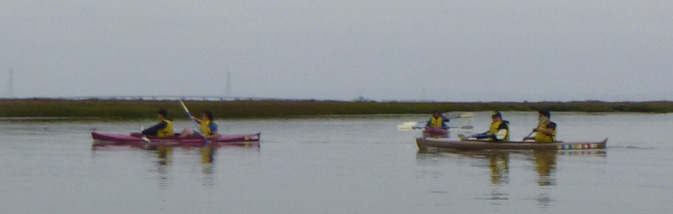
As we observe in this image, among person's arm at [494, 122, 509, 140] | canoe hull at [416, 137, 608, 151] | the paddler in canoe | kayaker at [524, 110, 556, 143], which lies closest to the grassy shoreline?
canoe hull at [416, 137, 608, 151]

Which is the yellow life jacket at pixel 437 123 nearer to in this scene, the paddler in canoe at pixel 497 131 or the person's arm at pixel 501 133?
the paddler in canoe at pixel 497 131

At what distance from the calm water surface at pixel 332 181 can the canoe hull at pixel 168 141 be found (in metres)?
1.04

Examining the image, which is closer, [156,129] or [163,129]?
[163,129]

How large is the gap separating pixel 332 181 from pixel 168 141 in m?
11.9

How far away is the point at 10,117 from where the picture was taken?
2579 inches

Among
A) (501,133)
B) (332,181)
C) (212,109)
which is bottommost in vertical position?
(332,181)

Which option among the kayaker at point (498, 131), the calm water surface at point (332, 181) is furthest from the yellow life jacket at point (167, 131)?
the kayaker at point (498, 131)

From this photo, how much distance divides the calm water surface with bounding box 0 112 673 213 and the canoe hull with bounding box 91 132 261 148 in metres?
1.04

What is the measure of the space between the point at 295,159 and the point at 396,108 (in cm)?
6671

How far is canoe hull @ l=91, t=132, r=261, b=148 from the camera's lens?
29.6 m

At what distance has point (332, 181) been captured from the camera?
1853 cm

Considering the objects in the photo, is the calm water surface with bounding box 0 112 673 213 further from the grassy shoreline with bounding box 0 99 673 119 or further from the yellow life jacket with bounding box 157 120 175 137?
the grassy shoreline with bounding box 0 99 673 119

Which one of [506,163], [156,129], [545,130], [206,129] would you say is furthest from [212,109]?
[506,163]

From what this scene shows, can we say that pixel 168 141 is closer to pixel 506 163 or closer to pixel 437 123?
pixel 506 163
